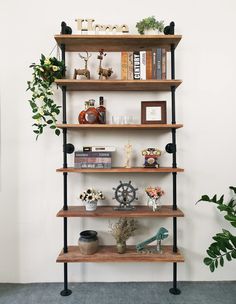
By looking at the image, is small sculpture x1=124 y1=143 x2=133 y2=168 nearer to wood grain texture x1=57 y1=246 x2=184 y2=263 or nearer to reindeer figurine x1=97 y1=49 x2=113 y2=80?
reindeer figurine x1=97 y1=49 x2=113 y2=80

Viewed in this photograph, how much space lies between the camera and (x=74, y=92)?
2.00 m

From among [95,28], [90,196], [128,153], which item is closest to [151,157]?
[128,153]

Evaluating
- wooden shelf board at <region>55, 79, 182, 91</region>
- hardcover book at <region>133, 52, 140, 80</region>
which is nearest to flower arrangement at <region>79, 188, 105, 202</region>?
wooden shelf board at <region>55, 79, 182, 91</region>

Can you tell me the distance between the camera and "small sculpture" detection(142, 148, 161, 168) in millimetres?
1844

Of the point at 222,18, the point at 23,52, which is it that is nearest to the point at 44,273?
the point at 23,52

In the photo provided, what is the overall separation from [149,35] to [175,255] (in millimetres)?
1661

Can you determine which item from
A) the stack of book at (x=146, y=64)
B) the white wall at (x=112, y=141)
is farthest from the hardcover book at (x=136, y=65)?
the white wall at (x=112, y=141)

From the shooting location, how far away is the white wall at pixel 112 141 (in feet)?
6.53

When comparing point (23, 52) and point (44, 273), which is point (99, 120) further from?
point (44, 273)

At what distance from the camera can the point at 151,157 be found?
1.86 metres

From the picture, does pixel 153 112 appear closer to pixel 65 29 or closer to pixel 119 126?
pixel 119 126

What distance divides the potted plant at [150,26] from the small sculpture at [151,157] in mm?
907

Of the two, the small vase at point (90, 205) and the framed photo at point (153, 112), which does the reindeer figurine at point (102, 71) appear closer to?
the framed photo at point (153, 112)

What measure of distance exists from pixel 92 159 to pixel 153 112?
0.61m
